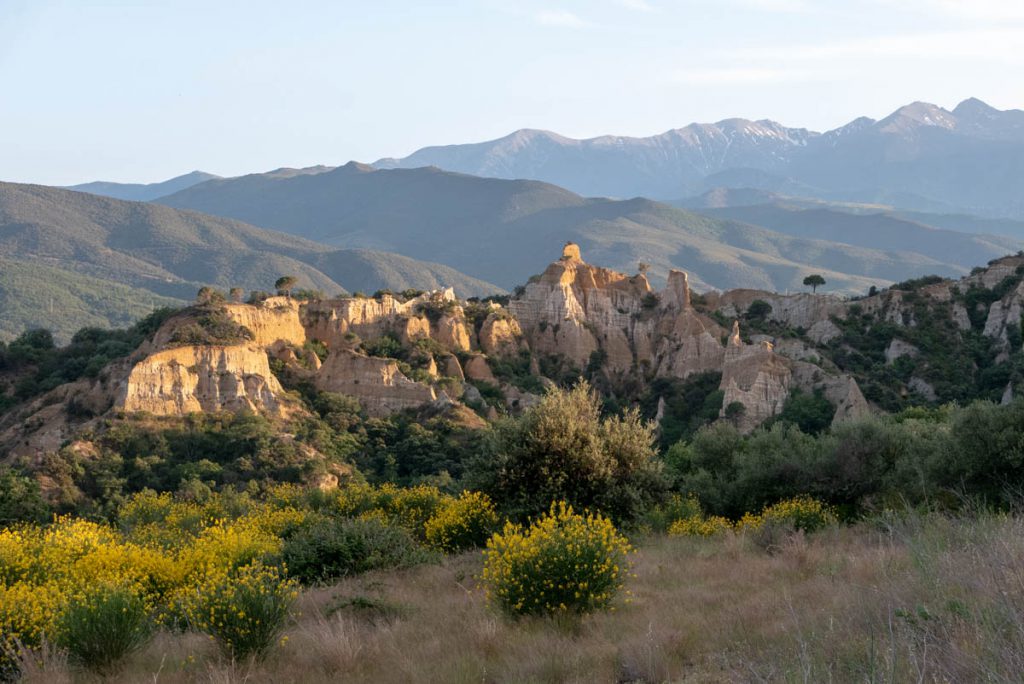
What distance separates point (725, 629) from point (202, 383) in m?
40.4

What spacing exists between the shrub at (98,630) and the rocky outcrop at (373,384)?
38.9 m

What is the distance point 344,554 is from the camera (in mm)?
→ 17609

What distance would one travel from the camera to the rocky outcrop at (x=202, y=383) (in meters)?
44.4

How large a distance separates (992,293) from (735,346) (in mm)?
16550

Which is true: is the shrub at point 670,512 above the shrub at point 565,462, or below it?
below

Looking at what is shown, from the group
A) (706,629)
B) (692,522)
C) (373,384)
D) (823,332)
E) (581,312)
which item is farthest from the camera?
(581,312)

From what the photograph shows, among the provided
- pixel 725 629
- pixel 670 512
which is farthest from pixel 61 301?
pixel 725 629

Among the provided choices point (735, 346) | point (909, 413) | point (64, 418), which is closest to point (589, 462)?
point (909, 413)

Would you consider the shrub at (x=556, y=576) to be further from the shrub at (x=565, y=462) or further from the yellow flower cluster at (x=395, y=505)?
the yellow flower cluster at (x=395, y=505)

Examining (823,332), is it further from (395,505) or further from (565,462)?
(565,462)

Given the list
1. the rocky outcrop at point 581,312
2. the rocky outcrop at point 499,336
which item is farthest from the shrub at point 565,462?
the rocky outcrop at point 581,312

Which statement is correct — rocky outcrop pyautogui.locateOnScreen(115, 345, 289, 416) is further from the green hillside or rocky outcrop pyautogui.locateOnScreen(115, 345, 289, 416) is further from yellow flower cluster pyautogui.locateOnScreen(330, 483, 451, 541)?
the green hillside

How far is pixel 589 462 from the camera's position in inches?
767

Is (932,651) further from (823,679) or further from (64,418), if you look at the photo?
(64,418)
